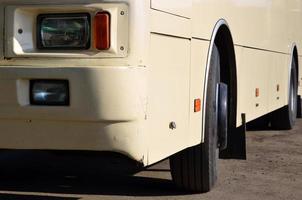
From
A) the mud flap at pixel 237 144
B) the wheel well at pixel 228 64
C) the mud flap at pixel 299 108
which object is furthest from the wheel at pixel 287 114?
the wheel well at pixel 228 64

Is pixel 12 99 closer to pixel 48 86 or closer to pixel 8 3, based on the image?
pixel 48 86

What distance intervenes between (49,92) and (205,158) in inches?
77.5

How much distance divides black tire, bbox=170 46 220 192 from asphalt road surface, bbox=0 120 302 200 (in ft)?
0.39

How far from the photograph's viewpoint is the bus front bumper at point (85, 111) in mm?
4098

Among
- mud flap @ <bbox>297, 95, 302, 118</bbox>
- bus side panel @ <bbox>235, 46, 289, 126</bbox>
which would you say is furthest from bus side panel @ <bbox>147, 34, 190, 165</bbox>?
mud flap @ <bbox>297, 95, 302, 118</bbox>

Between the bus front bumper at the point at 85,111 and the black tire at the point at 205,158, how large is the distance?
1.48 metres

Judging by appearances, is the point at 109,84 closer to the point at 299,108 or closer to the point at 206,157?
the point at 206,157

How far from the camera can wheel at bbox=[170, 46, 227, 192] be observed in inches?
220

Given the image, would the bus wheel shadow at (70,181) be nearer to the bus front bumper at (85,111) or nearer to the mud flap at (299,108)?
the bus front bumper at (85,111)

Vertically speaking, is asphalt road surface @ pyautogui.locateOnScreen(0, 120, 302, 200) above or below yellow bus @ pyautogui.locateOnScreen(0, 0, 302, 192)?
below

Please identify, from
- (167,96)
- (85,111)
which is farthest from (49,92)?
(167,96)

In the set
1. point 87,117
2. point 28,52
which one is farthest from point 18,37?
point 87,117

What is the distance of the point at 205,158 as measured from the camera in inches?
226

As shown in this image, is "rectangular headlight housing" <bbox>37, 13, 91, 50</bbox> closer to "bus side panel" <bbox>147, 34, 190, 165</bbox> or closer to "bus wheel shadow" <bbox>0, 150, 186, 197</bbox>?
"bus side panel" <bbox>147, 34, 190, 165</bbox>
